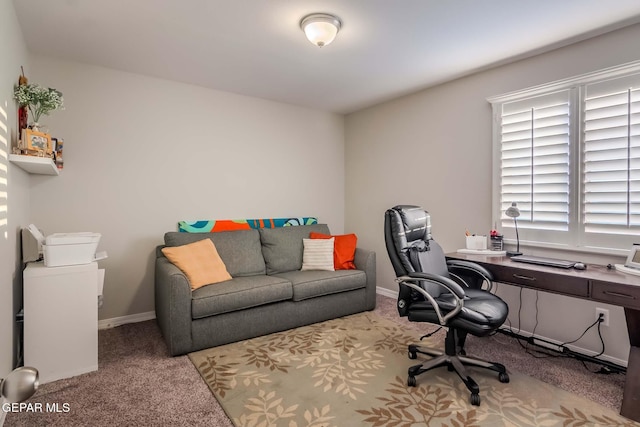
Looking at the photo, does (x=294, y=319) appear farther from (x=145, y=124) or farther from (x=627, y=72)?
(x=627, y=72)

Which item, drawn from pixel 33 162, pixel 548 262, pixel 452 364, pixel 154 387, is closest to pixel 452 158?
pixel 548 262

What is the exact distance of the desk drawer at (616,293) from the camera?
186 cm

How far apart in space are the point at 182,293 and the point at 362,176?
109 inches

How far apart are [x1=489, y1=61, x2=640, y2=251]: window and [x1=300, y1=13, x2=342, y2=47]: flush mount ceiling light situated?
168 cm

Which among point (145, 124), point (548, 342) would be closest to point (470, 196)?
point (548, 342)

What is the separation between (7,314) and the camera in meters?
2.00

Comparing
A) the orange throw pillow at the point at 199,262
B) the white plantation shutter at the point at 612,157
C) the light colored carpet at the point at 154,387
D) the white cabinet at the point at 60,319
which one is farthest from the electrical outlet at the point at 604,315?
the white cabinet at the point at 60,319

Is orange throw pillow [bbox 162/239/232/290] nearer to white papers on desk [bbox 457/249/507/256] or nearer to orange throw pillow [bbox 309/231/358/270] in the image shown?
orange throw pillow [bbox 309/231/358/270]

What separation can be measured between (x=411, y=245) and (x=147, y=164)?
8.67ft

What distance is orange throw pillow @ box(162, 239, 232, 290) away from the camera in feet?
9.48

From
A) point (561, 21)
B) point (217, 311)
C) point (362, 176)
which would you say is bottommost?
point (217, 311)

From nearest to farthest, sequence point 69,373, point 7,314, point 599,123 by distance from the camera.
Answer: point 7,314, point 69,373, point 599,123

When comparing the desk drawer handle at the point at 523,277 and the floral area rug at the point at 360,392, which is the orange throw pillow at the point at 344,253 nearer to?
the floral area rug at the point at 360,392

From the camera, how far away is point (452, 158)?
350 centimetres
